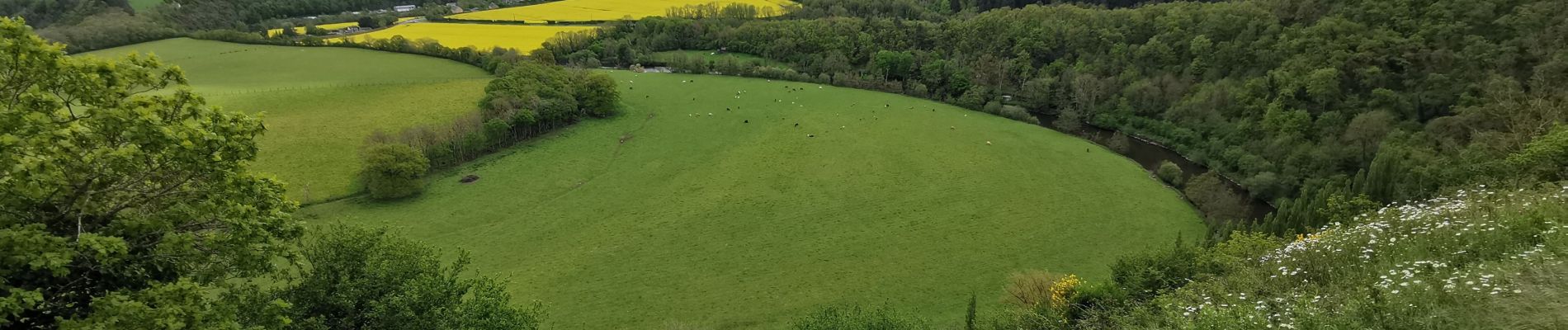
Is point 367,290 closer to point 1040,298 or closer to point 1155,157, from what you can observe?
point 1040,298

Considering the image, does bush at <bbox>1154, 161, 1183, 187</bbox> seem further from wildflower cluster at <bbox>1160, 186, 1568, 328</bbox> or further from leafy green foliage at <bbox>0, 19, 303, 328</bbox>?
leafy green foliage at <bbox>0, 19, 303, 328</bbox>

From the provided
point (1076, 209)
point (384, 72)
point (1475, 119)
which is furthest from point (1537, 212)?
point (384, 72)

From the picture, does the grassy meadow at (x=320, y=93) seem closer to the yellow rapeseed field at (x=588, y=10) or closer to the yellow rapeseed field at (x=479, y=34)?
the yellow rapeseed field at (x=479, y=34)

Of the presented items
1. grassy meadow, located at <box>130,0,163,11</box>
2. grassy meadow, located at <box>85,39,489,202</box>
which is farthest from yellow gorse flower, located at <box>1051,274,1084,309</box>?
grassy meadow, located at <box>130,0,163,11</box>

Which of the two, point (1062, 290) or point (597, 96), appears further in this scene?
point (597, 96)

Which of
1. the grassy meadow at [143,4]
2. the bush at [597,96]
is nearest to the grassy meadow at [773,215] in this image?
the bush at [597,96]

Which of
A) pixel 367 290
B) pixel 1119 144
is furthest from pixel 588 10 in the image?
pixel 367 290
